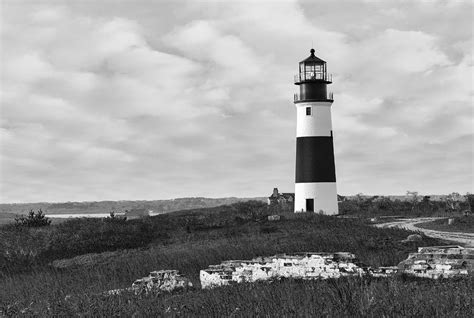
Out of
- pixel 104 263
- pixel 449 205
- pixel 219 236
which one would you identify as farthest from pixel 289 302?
pixel 449 205

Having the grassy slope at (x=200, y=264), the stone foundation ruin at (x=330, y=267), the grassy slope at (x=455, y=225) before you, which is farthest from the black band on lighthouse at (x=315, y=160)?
the stone foundation ruin at (x=330, y=267)

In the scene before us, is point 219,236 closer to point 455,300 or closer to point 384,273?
point 384,273

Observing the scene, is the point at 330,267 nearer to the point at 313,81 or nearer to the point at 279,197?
the point at 313,81

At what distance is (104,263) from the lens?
21406 mm

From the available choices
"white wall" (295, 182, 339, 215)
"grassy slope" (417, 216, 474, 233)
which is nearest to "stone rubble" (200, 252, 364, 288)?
"grassy slope" (417, 216, 474, 233)

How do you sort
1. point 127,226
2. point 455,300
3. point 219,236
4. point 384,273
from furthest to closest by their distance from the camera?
1. point 127,226
2. point 219,236
3. point 384,273
4. point 455,300

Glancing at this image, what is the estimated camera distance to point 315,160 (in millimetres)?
36031

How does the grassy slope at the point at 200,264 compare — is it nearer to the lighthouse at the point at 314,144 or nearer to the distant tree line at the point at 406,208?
the lighthouse at the point at 314,144

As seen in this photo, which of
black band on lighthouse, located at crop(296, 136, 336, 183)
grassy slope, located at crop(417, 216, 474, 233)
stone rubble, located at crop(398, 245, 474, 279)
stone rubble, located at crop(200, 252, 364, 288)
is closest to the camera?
stone rubble, located at crop(398, 245, 474, 279)

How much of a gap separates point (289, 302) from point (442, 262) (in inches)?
215

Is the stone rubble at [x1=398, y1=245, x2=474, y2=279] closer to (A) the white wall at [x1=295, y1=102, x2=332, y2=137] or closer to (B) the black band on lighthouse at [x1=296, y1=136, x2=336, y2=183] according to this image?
(B) the black band on lighthouse at [x1=296, y1=136, x2=336, y2=183]

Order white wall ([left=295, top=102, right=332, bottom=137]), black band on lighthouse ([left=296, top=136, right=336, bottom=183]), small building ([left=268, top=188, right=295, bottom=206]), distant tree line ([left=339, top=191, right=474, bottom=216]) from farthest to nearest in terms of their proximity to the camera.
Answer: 1. small building ([left=268, top=188, right=295, bottom=206])
2. distant tree line ([left=339, top=191, right=474, bottom=216])
3. white wall ([left=295, top=102, right=332, bottom=137])
4. black band on lighthouse ([left=296, top=136, right=336, bottom=183])

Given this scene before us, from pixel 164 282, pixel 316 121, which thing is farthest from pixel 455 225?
pixel 164 282

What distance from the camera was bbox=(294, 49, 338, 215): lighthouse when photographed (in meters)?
36.2
